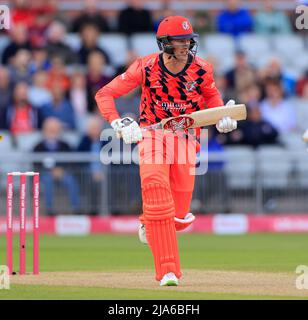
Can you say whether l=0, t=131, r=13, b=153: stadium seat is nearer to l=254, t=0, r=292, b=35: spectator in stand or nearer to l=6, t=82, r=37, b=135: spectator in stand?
l=6, t=82, r=37, b=135: spectator in stand

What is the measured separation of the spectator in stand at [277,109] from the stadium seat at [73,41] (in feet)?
11.1

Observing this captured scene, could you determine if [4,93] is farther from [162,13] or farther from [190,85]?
[190,85]

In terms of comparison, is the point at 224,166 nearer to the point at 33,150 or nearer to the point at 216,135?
the point at 216,135

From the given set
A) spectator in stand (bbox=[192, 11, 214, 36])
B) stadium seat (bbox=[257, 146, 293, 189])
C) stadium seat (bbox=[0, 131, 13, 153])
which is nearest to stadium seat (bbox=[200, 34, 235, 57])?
spectator in stand (bbox=[192, 11, 214, 36])

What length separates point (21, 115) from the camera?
61.3ft

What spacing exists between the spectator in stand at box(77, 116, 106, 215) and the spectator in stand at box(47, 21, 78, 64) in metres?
1.83

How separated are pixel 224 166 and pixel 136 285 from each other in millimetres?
8522

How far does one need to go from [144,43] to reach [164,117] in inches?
402

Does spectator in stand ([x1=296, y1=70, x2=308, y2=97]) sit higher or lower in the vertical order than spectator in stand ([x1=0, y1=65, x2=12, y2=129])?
higher

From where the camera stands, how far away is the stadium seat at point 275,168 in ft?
59.8

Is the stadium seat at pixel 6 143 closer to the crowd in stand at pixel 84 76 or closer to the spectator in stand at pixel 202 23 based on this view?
the crowd in stand at pixel 84 76

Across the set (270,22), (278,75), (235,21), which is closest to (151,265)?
(278,75)

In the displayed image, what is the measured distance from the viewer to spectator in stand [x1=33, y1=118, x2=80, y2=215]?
59.4ft

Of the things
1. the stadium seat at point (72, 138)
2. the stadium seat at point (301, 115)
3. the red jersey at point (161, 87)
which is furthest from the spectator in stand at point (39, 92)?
the red jersey at point (161, 87)
